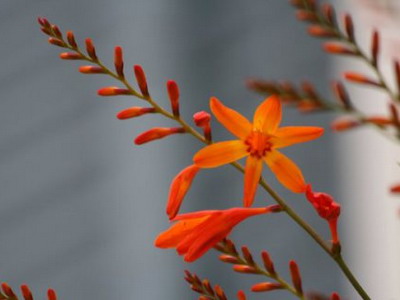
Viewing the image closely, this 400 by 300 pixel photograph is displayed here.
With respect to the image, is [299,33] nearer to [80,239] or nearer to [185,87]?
[185,87]

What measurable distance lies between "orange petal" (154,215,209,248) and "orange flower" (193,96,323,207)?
0.14 feet

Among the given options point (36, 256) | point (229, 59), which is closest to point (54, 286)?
point (36, 256)

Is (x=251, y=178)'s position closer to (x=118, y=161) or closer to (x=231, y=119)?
(x=231, y=119)

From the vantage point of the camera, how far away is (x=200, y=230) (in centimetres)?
82

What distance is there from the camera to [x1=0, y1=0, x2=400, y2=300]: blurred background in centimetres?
458

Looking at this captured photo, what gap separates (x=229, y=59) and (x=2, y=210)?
127 cm

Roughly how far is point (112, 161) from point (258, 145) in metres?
3.83

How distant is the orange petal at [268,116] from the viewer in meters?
0.88

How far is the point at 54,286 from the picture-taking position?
15.0 feet

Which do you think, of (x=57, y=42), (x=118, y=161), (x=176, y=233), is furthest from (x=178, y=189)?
(x=118, y=161)

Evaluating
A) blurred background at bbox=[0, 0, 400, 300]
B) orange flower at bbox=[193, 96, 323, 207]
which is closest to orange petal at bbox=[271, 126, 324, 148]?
orange flower at bbox=[193, 96, 323, 207]

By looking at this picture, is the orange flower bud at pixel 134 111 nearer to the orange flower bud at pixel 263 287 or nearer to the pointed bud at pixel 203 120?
the pointed bud at pixel 203 120

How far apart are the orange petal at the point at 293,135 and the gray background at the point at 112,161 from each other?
3.61 m

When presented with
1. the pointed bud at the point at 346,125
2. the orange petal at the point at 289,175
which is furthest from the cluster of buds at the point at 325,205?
the pointed bud at the point at 346,125
